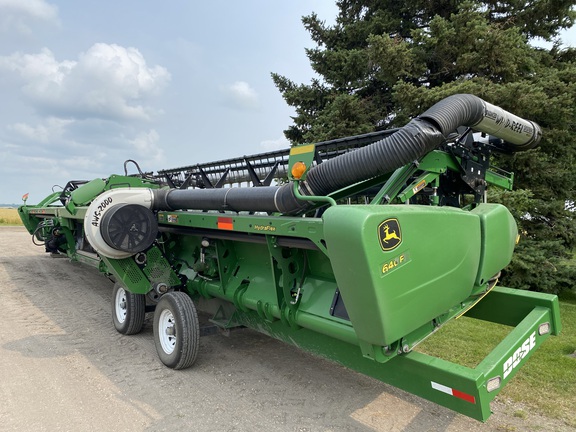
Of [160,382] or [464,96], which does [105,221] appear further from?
[464,96]

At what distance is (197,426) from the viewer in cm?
302

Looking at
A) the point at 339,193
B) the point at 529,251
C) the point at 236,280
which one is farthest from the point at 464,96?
the point at 529,251

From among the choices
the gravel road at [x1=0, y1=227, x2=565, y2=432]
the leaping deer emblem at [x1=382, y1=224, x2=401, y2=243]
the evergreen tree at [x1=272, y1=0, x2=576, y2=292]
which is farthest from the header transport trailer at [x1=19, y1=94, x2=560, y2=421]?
the evergreen tree at [x1=272, y1=0, x2=576, y2=292]

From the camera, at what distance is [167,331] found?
4.14 m

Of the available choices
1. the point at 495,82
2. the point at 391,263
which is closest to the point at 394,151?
the point at 391,263

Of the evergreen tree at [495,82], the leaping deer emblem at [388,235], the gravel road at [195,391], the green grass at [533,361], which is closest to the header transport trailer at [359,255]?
the leaping deer emblem at [388,235]

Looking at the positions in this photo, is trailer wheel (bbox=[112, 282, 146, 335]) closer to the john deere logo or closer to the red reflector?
the red reflector

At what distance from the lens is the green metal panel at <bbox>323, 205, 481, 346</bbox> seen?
2188 mm

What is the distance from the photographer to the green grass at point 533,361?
3363 mm

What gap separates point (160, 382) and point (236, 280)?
1111 millimetres

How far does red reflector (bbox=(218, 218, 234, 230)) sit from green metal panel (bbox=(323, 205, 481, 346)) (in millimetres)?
1373

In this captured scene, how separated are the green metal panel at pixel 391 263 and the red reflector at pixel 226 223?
1.37 m

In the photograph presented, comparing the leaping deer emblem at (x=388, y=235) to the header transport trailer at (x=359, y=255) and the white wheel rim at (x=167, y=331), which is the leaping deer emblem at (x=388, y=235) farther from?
the white wheel rim at (x=167, y=331)

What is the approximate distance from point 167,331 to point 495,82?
759cm
